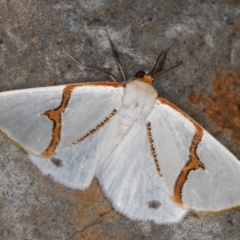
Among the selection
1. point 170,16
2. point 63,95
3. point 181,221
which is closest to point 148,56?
point 170,16

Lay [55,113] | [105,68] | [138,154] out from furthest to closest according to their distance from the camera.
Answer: [105,68] < [138,154] < [55,113]

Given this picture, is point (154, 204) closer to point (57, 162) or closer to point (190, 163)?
point (190, 163)

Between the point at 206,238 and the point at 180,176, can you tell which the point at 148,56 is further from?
the point at 206,238

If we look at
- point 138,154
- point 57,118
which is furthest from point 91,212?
point 57,118

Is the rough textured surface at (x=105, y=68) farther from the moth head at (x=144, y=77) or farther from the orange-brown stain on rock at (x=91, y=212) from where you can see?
the moth head at (x=144, y=77)

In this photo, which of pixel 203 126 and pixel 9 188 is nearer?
pixel 9 188

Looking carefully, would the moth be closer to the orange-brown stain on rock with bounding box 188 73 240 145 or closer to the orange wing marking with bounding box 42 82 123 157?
the orange wing marking with bounding box 42 82 123 157
